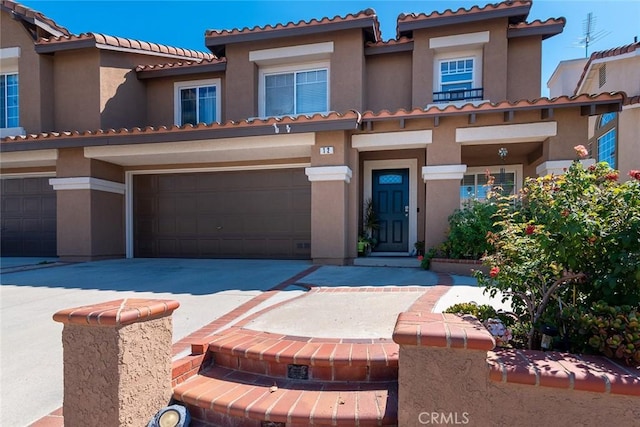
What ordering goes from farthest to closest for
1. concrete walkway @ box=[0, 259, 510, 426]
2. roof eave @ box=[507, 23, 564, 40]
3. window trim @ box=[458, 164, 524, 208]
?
window trim @ box=[458, 164, 524, 208]
roof eave @ box=[507, 23, 564, 40]
concrete walkway @ box=[0, 259, 510, 426]

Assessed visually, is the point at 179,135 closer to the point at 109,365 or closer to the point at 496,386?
the point at 109,365

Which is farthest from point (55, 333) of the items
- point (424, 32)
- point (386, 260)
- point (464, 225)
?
point (424, 32)

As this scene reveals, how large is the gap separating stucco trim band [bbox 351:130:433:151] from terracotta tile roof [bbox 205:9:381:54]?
10.9 feet

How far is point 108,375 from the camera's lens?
2.39 metres

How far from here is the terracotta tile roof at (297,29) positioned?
8.95m

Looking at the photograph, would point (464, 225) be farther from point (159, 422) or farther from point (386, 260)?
point (159, 422)

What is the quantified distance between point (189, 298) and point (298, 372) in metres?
2.98

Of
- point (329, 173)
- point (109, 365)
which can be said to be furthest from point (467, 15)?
point (109, 365)

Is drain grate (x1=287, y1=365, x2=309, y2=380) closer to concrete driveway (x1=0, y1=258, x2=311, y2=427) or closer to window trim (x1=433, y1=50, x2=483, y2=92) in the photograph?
concrete driveway (x1=0, y1=258, x2=311, y2=427)

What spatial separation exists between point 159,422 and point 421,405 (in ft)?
6.28

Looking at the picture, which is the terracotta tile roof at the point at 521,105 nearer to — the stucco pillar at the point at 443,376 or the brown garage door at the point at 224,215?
the brown garage door at the point at 224,215

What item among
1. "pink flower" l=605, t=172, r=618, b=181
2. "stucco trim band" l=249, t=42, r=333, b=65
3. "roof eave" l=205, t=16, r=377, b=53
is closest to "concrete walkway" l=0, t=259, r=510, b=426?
"pink flower" l=605, t=172, r=618, b=181

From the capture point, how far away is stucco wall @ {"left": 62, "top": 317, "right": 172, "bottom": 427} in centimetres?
238

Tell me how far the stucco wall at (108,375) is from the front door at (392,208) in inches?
300
